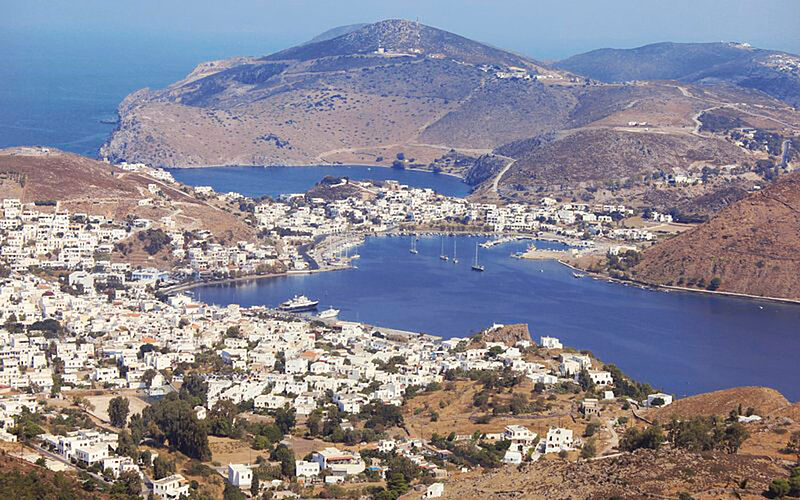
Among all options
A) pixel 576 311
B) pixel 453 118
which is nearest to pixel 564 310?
pixel 576 311

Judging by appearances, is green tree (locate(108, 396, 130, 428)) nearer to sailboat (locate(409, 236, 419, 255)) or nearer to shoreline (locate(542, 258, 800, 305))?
shoreline (locate(542, 258, 800, 305))

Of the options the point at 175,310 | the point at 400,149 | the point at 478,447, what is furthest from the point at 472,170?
the point at 478,447

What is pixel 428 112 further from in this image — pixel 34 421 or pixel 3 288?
pixel 34 421

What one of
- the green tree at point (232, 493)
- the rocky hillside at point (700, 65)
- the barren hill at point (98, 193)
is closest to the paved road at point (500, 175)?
the barren hill at point (98, 193)

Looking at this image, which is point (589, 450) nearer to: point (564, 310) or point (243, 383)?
point (243, 383)

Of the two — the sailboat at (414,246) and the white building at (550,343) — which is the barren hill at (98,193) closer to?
the sailboat at (414,246)
